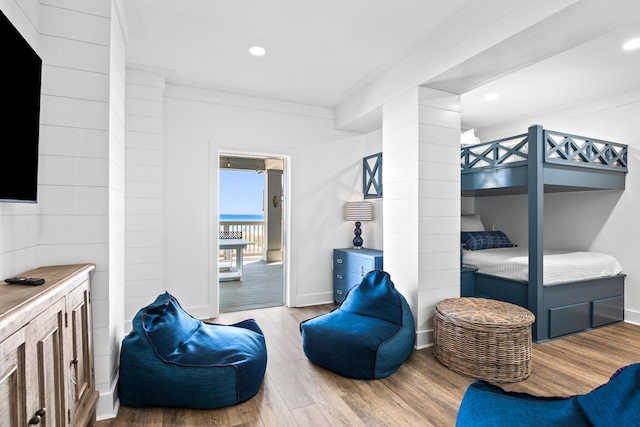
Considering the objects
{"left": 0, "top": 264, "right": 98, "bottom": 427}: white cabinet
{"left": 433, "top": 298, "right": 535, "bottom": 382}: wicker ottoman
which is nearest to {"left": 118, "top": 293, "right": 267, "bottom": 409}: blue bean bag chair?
{"left": 0, "top": 264, "right": 98, "bottom": 427}: white cabinet

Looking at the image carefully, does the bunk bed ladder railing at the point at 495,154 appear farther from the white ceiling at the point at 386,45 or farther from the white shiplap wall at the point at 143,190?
the white shiplap wall at the point at 143,190

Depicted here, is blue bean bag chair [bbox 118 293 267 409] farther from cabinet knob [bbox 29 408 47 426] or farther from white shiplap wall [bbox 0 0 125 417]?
cabinet knob [bbox 29 408 47 426]

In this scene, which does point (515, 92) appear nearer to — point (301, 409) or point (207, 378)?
point (301, 409)

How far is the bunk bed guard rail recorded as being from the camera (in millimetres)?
3279

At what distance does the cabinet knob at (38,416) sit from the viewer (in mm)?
1087

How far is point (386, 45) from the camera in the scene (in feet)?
9.55

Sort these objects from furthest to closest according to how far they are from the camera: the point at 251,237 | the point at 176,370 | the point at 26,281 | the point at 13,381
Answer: the point at 251,237 < the point at 176,370 < the point at 26,281 < the point at 13,381

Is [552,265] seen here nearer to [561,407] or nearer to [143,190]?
[561,407]

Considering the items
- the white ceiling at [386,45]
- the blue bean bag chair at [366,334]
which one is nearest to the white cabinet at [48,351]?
the blue bean bag chair at [366,334]

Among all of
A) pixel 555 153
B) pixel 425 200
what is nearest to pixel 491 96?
pixel 555 153

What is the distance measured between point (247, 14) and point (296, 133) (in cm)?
192

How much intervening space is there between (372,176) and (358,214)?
1.81 feet

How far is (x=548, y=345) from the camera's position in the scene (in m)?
3.13

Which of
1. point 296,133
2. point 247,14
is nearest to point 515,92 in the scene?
point 296,133
